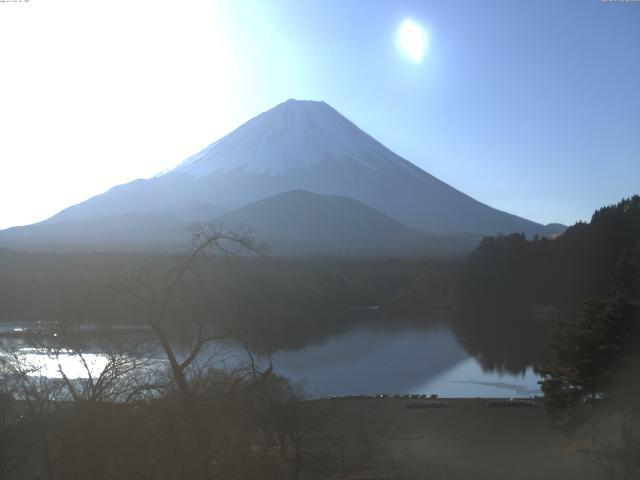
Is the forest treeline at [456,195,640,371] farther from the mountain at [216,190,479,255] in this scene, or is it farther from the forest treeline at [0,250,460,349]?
the mountain at [216,190,479,255]

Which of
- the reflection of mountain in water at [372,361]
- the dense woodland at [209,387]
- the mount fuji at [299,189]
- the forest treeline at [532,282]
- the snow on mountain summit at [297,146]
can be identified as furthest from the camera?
the snow on mountain summit at [297,146]

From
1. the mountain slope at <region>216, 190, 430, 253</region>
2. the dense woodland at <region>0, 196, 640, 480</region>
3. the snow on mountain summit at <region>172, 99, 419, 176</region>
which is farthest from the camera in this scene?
the snow on mountain summit at <region>172, 99, 419, 176</region>

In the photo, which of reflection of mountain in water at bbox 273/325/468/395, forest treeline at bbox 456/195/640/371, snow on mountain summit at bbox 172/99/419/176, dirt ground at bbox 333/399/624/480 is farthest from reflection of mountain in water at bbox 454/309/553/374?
snow on mountain summit at bbox 172/99/419/176

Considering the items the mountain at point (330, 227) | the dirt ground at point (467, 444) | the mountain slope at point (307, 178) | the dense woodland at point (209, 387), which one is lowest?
the dirt ground at point (467, 444)

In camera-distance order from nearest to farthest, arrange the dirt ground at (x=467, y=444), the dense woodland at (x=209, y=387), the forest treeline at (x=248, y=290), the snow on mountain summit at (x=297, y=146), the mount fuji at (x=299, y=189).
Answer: the dense woodland at (x=209, y=387) < the forest treeline at (x=248, y=290) < the dirt ground at (x=467, y=444) < the mount fuji at (x=299, y=189) < the snow on mountain summit at (x=297, y=146)

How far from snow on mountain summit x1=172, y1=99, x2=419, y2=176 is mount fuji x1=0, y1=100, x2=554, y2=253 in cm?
11

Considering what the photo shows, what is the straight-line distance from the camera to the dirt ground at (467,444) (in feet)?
23.6

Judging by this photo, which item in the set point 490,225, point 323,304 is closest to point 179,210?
point 490,225

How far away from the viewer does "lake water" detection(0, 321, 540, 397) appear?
47.4 ft

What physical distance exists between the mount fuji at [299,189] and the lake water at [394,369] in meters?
40.3

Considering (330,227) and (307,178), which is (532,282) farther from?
(307,178)

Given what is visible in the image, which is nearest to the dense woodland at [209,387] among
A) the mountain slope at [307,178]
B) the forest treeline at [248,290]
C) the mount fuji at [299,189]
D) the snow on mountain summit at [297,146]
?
→ the forest treeline at [248,290]

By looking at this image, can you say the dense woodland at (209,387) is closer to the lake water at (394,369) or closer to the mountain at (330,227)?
the lake water at (394,369)

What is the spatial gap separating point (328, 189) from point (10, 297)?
58.5m
